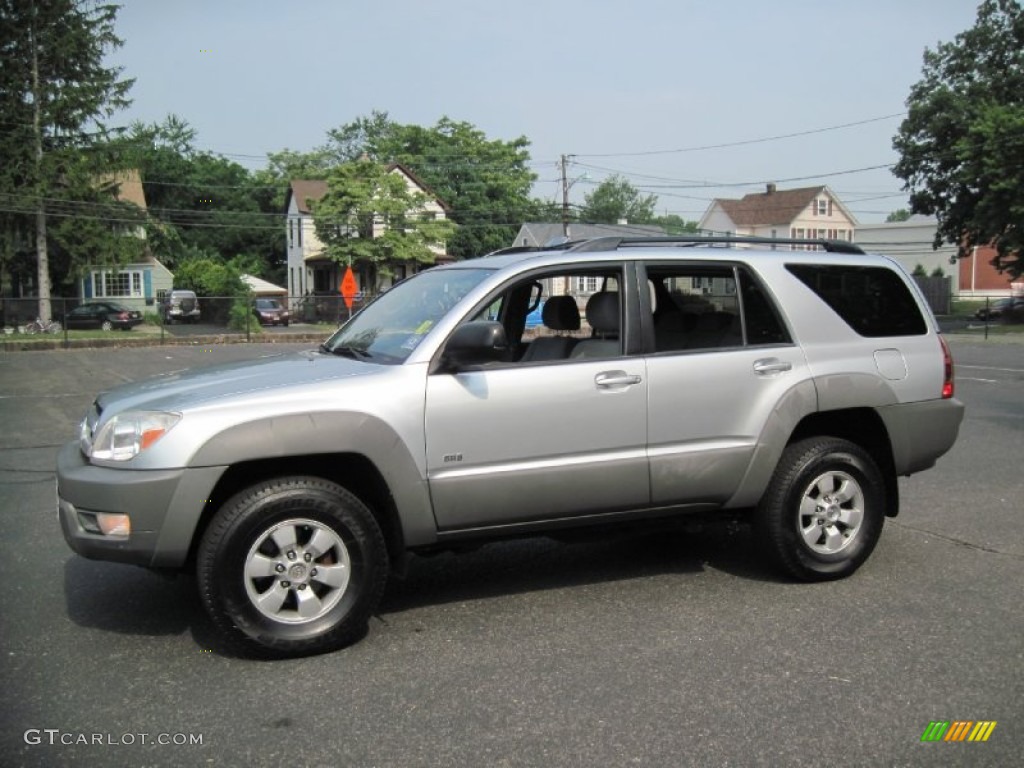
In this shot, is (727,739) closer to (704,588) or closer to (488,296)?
(704,588)

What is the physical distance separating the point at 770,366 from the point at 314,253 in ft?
195

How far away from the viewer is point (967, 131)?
46219mm

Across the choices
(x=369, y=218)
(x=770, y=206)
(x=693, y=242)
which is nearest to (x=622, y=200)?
(x=770, y=206)

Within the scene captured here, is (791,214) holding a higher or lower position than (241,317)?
higher

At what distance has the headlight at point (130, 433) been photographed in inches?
158

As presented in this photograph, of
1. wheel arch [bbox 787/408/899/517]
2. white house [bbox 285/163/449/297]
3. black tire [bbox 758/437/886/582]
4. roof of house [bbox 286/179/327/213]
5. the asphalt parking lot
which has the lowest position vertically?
the asphalt parking lot

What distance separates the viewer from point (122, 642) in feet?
14.2

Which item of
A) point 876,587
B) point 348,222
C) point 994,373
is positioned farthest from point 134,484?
point 348,222

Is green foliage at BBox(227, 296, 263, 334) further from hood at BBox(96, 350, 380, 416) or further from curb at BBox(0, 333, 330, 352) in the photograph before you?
hood at BBox(96, 350, 380, 416)

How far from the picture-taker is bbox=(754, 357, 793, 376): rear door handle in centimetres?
503

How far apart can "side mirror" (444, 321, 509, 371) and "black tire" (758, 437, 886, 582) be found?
1.77 metres

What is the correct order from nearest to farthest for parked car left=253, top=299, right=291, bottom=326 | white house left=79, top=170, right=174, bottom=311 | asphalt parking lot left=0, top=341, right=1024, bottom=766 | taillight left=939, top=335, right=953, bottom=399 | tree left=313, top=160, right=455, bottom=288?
asphalt parking lot left=0, top=341, right=1024, bottom=766, taillight left=939, top=335, right=953, bottom=399, parked car left=253, top=299, right=291, bottom=326, white house left=79, top=170, right=174, bottom=311, tree left=313, top=160, right=455, bottom=288

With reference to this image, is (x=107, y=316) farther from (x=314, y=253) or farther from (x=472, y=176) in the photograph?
(x=472, y=176)

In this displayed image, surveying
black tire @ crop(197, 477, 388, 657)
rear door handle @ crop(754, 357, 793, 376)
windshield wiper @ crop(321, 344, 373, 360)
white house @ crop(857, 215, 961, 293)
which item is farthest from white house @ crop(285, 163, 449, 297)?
black tire @ crop(197, 477, 388, 657)
